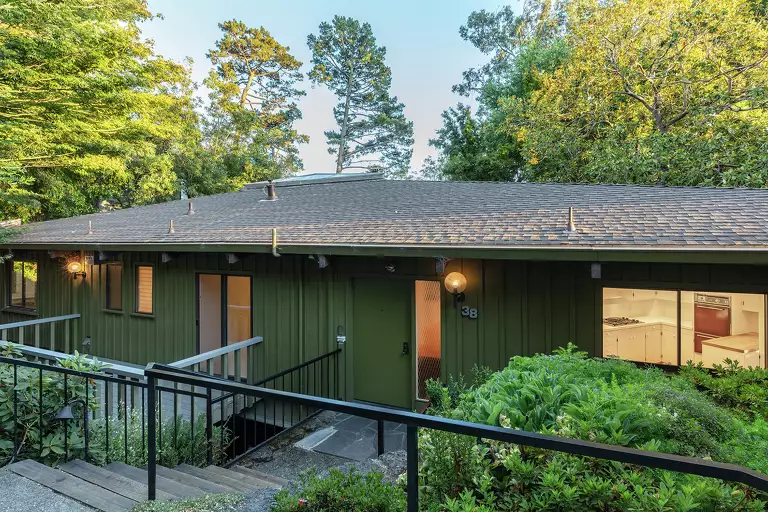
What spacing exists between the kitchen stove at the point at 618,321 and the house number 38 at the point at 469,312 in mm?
1411

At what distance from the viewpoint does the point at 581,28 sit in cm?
1420

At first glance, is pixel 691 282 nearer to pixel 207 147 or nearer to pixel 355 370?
pixel 355 370

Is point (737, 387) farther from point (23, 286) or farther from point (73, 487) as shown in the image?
point (23, 286)

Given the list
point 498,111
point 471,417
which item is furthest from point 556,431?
point 498,111

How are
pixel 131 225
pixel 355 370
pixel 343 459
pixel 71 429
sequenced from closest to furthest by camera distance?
pixel 71 429 < pixel 343 459 < pixel 355 370 < pixel 131 225

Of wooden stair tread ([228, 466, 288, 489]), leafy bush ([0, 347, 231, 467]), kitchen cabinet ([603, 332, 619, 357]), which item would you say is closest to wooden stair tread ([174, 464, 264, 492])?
wooden stair tread ([228, 466, 288, 489])

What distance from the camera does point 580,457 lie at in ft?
6.54

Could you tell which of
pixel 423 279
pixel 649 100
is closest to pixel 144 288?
pixel 423 279

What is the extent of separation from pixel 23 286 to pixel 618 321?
1174cm

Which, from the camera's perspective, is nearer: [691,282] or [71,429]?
[71,429]

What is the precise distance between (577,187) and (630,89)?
8945 mm

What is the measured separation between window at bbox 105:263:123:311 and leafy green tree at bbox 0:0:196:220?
2137mm

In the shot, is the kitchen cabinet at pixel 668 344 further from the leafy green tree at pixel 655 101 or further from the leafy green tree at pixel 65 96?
the leafy green tree at pixel 65 96

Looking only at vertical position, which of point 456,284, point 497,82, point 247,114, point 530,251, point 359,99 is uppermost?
point 359,99
